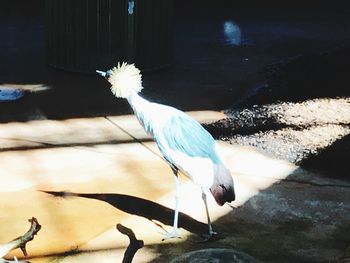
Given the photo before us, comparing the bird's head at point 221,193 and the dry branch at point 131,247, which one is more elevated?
the bird's head at point 221,193

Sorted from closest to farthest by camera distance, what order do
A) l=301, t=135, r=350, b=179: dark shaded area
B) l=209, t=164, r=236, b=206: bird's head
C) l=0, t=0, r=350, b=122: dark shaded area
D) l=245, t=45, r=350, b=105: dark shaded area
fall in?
l=209, t=164, r=236, b=206: bird's head → l=301, t=135, r=350, b=179: dark shaded area → l=0, t=0, r=350, b=122: dark shaded area → l=245, t=45, r=350, b=105: dark shaded area

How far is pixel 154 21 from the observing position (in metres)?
7.82

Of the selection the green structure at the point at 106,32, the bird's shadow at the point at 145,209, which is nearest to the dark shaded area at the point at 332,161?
the bird's shadow at the point at 145,209

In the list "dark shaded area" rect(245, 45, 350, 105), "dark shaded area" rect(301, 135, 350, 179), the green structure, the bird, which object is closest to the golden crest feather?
the bird

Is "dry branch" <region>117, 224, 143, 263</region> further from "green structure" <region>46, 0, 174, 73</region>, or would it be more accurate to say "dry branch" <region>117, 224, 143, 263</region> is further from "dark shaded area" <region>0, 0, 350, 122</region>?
"green structure" <region>46, 0, 174, 73</region>

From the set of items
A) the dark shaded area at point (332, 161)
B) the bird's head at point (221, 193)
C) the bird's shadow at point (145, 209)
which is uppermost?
the bird's head at point (221, 193)

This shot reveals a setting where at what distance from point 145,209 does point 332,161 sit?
1.56m

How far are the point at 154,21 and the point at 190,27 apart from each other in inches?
124

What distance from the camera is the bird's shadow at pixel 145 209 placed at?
420 cm

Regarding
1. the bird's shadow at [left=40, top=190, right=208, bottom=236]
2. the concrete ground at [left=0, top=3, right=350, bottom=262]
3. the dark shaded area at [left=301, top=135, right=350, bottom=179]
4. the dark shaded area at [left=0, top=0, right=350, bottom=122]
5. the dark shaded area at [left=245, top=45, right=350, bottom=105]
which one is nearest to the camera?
the concrete ground at [left=0, top=3, right=350, bottom=262]

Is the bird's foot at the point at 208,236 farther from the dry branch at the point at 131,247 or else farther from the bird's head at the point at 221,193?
the dry branch at the point at 131,247

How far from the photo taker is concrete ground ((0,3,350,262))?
13.0 feet

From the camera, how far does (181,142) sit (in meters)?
3.85

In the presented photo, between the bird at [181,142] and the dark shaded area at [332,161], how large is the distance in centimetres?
140
